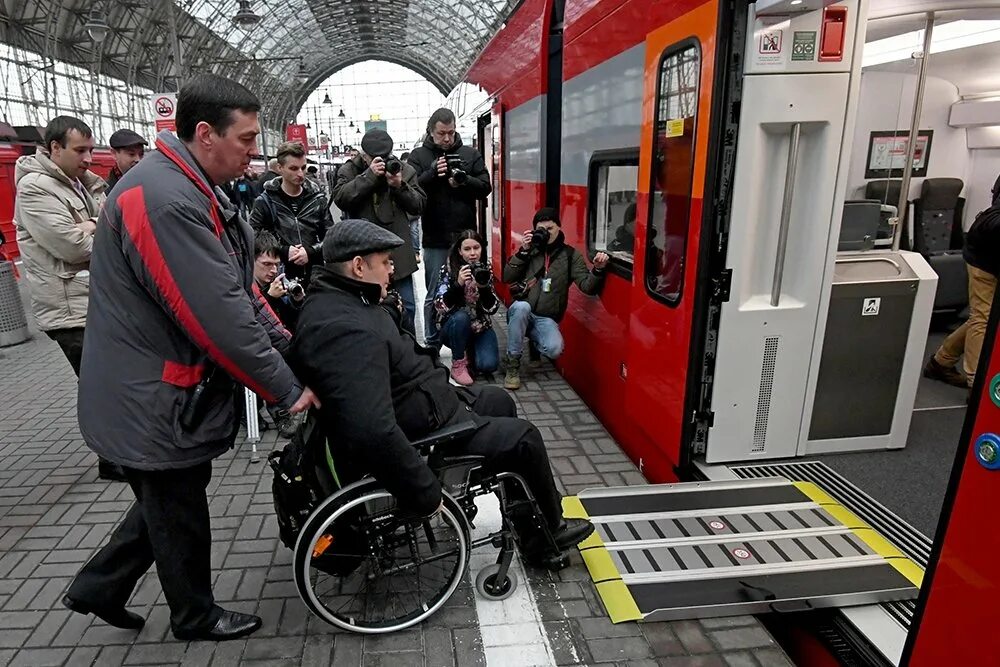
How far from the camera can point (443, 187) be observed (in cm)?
584

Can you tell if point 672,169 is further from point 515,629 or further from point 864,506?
point 515,629

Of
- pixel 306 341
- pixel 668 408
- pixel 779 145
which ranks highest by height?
pixel 779 145

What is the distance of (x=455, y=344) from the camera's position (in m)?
5.33

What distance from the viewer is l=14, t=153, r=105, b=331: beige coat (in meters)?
3.32

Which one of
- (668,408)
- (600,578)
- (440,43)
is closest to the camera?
(600,578)

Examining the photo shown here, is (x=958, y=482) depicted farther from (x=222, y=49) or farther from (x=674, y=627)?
(x=222, y=49)

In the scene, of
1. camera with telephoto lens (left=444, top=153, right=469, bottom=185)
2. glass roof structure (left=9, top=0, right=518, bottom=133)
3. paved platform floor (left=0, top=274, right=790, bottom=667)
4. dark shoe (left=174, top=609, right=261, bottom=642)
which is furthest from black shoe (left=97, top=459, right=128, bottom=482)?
glass roof structure (left=9, top=0, right=518, bottom=133)

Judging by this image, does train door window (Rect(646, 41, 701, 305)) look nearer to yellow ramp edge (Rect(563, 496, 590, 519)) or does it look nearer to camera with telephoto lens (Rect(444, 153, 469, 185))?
yellow ramp edge (Rect(563, 496, 590, 519))

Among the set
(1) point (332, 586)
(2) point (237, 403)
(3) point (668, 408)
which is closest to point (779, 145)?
(3) point (668, 408)

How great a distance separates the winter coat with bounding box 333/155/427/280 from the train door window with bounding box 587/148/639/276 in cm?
147

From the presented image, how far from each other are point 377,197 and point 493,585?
133 inches

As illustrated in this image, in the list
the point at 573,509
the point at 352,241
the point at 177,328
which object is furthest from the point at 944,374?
the point at 177,328

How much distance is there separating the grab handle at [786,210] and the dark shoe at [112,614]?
3.14 meters

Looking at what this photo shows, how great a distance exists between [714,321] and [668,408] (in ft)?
1.81
